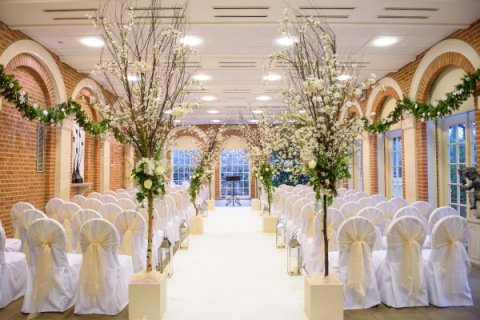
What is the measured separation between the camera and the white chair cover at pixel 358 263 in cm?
428

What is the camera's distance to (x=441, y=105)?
7.10m

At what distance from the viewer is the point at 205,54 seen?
27.5 ft

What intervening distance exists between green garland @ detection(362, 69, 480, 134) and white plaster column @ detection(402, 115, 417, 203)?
27 centimetres

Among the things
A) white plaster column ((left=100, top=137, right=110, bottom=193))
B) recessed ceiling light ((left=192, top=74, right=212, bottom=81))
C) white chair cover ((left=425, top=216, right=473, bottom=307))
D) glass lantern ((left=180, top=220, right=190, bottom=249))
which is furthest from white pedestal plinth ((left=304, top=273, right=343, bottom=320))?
white plaster column ((left=100, top=137, right=110, bottom=193))

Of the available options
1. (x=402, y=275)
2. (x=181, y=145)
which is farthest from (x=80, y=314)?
(x=181, y=145)

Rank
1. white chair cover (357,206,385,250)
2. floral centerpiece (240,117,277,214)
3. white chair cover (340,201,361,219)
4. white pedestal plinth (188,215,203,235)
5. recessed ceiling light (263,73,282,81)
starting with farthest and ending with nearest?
1. floral centerpiece (240,117,277,214)
2. recessed ceiling light (263,73,282,81)
3. white pedestal plinth (188,215,203,235)
4. white chair cover (340,201,361,219)
5. white chair cover (357,206,385,250)

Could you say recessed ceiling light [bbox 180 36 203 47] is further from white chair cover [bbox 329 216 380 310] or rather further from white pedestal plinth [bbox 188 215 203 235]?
white chair cover [bbox 329 216 380 310]

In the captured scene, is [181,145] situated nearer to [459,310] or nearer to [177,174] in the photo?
[177,174]

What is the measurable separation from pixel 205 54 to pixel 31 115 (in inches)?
133

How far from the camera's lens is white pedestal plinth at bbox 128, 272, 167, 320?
390cm

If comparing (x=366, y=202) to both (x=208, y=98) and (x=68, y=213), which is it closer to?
(x=68, y=213)

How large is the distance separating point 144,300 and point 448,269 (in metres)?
3.03

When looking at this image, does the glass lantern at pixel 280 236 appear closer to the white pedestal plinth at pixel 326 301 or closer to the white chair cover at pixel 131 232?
the white chair cover at pixel 131 232

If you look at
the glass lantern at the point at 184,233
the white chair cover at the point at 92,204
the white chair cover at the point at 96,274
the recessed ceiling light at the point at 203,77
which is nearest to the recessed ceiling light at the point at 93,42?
the recessed ceiling light at the point at 203,77
